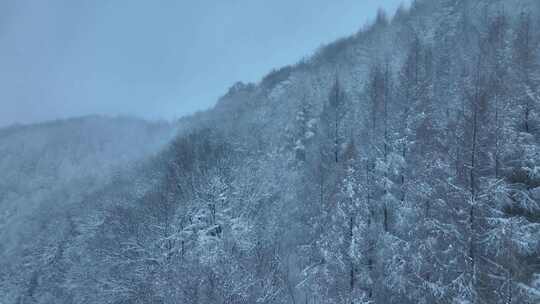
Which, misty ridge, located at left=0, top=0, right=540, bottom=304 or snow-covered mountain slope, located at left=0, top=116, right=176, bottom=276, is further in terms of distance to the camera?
snow-covered mountain slope, located at left=0, top=116, right=176, bottom=276

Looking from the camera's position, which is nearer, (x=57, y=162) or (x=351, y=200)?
(x=351, y=200)

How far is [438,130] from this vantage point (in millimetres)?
24734

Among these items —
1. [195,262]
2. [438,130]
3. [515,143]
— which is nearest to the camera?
[515,143]

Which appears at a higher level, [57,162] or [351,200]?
[351,200]

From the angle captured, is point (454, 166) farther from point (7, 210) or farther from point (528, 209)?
point (7, 210)

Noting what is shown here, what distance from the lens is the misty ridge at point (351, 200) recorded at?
16375 mm

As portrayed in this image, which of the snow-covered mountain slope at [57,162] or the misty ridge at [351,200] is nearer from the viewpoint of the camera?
the misty ridge at [351,200]

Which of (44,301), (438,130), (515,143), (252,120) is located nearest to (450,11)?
(252,120)

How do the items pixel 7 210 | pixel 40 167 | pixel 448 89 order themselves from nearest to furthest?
pixel 448 89 < pixel 7 210 < pixel 40 167

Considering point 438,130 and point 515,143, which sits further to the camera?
point 438,130

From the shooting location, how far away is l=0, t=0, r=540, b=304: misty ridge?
16.4 meters

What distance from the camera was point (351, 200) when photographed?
944 inches

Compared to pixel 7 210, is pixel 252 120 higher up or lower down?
higher up

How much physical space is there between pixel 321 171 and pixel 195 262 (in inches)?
471
